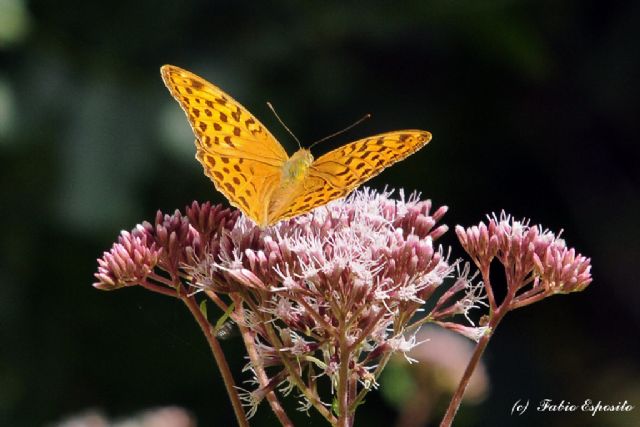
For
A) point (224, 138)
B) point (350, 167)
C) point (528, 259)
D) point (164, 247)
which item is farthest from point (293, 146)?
point (528, 259)

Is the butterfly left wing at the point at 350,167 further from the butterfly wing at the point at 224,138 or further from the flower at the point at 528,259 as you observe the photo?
the flower at the point at 528,259

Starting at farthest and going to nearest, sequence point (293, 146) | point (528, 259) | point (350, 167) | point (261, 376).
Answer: point (293, 146) → point (350, 167) → point (528, 259) → point (261, 376)

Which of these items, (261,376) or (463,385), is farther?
(261,376)

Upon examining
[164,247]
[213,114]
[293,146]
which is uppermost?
[213,114]

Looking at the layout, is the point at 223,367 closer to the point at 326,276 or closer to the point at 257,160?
the point at 326,276

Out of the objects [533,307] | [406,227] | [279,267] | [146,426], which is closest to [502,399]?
[533,307]

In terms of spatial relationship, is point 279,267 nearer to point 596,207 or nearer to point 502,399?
point 502,399

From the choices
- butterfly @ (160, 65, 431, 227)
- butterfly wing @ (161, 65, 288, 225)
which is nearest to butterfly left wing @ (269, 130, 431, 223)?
butterfly @ (160, 65, 431, 227)
